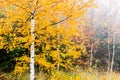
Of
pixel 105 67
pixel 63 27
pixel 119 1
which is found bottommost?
pixel 105 67

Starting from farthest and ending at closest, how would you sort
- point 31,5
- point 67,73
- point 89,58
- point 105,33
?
point 105,33 < point 89,58 < point 67,73 < point 31,5

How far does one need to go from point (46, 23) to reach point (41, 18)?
0.26m

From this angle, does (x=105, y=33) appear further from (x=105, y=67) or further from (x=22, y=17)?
(x=22, y=17)

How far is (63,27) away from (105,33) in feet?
48.7

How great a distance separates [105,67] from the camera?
22859 millimetres

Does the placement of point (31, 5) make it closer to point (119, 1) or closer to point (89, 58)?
point (89, 58)

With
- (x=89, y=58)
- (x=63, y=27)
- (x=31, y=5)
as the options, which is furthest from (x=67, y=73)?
(x=31, y=5)

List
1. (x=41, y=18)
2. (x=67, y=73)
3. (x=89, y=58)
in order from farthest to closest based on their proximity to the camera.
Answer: (x=89, y=58)
(x=67, y=73)
(x=41, y=18)

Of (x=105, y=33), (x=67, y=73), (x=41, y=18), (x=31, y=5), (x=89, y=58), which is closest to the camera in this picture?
(x=31, y=5)

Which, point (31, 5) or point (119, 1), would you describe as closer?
point (31, 5)

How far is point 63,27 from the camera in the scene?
34.2 ft

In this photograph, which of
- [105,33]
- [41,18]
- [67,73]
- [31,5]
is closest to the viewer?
[31,5]

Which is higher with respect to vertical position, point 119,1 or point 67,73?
point 119,1

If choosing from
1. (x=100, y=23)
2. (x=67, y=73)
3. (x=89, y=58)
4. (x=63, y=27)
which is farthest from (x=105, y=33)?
(x=63, y=27)
